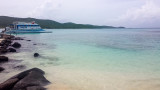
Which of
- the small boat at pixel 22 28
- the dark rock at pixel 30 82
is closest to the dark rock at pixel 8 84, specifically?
the dark rock at pixel 30 82

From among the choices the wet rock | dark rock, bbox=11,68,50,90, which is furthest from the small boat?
the wet rock

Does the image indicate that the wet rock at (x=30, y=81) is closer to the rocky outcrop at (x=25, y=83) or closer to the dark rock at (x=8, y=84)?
the rocky outcrop at (x=25, y=83)

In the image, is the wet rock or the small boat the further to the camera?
the small boat

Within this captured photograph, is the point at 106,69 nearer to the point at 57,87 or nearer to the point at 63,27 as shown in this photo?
the point at 57,87

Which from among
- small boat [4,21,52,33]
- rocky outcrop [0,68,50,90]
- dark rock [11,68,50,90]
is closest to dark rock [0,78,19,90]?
rocky outcrop [0,68,50,90]

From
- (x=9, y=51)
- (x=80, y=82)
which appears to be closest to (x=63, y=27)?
(x=9, y=51)

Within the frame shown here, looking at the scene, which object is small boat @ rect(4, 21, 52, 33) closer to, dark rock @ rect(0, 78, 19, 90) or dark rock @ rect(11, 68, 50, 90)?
dark rock @ rect(11, 68, 50, 90)

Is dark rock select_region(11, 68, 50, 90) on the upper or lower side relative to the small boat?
lower

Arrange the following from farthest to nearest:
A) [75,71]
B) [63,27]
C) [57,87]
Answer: [63,27]
[75,71]
[57,87]

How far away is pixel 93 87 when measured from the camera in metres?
7.28

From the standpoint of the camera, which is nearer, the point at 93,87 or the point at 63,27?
the point at 93,87

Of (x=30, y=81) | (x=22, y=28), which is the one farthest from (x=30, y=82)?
(x=22, y=28)

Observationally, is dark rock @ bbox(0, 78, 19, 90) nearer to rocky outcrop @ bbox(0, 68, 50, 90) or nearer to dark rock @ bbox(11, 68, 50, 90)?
rocky outcrop @ bbox(0, 68, 50, 90)

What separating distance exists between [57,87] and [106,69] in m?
4.21
